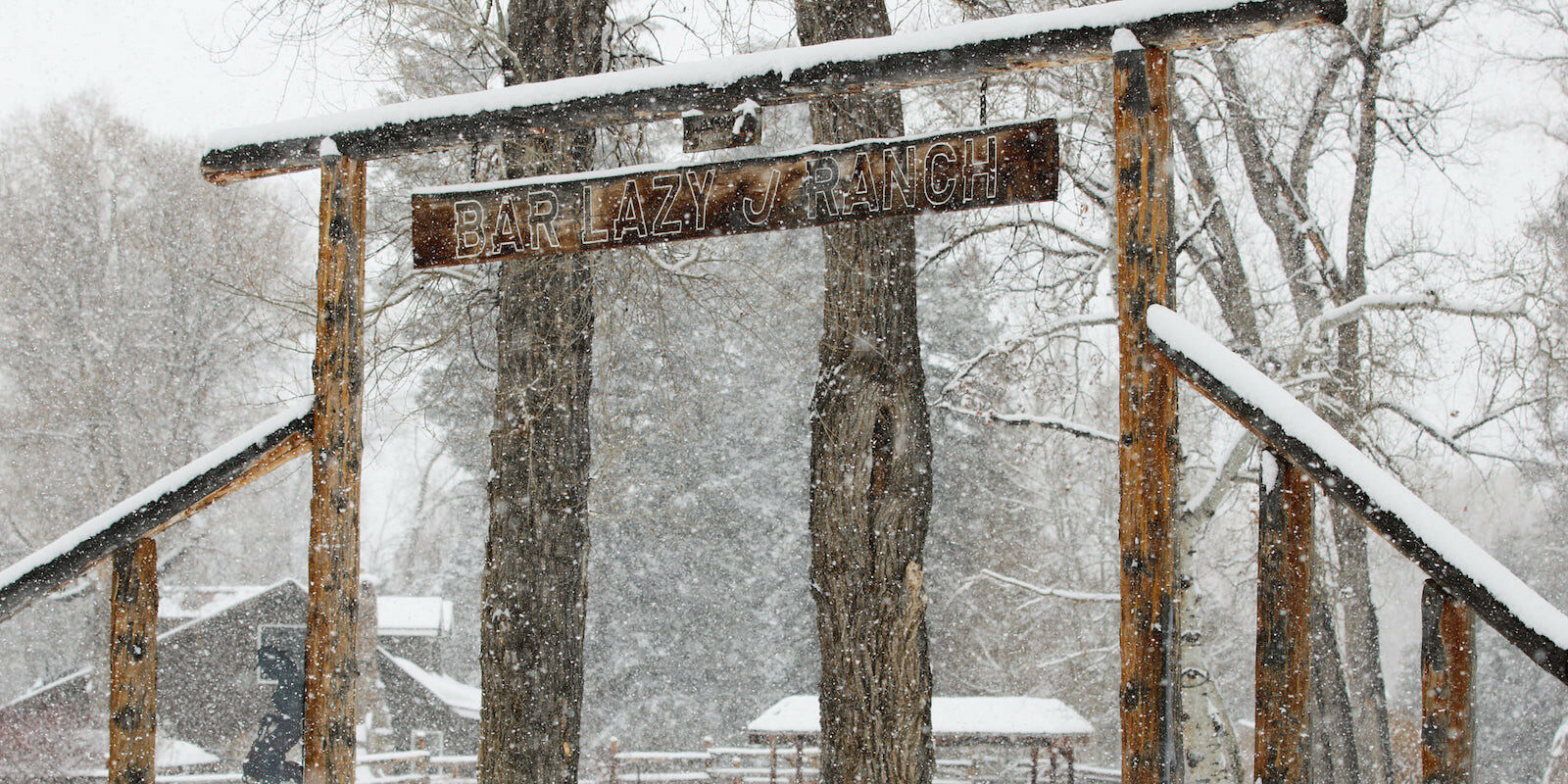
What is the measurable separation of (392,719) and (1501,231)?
73.0ft

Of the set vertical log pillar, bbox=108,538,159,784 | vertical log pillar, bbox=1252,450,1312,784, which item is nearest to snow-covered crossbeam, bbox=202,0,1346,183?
vertical log pillar, bbox=1252,450,1312,784

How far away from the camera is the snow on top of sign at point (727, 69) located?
3.60 meters

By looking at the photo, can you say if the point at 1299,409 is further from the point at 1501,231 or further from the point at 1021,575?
the point at 1021,575

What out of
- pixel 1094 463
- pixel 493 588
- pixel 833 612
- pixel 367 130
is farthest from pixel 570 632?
pixel 1094 463

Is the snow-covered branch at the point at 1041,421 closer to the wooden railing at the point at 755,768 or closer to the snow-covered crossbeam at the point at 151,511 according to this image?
the wooden railing at the point at 755,768

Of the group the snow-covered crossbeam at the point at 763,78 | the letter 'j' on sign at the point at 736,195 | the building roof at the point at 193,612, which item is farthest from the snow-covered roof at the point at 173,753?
the letter 'j' on sign at the point at 736,195

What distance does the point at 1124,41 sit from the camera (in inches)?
140

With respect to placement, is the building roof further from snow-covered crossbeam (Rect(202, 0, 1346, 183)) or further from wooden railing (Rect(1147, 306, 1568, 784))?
wooden railing (Rect(1147, 306, 1568, 784))

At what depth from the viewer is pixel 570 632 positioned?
6.20 meters

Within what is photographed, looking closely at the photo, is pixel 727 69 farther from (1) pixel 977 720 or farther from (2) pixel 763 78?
(1) pixel 977 720

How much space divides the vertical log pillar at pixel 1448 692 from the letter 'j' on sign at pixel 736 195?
1.67 metres

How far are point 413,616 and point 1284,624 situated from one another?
2539 cm

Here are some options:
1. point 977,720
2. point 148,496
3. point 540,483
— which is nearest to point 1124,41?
point 148,496

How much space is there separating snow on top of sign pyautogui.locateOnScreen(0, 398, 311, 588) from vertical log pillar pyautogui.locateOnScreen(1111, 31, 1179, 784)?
3.00 m
